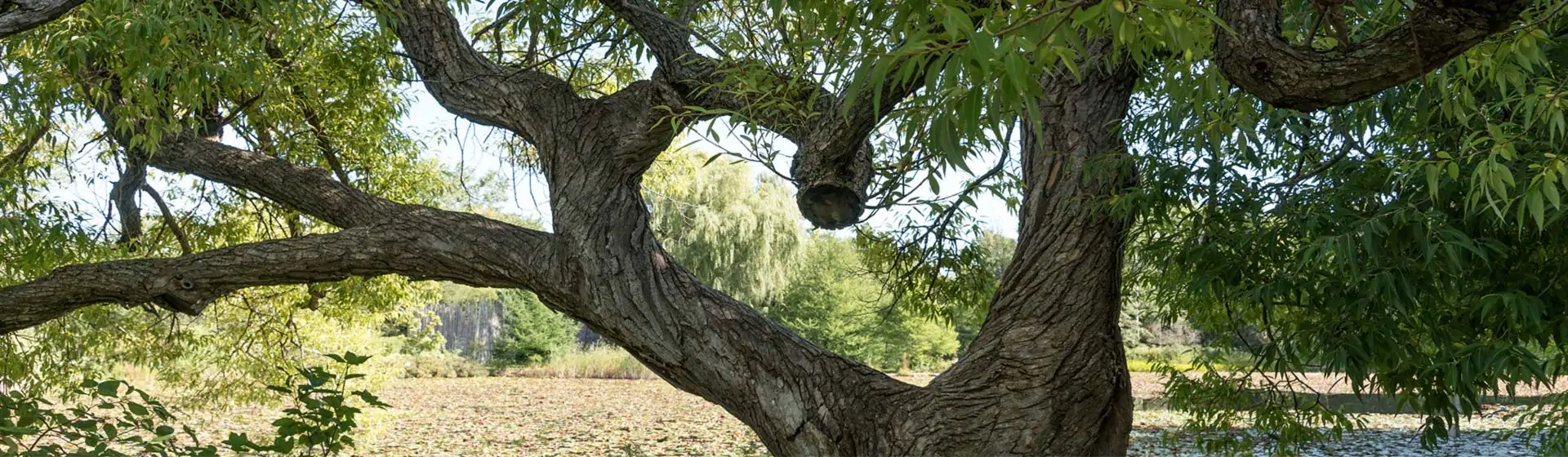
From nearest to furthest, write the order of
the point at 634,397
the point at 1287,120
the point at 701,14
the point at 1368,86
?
the point at 1368,86 → the point at 1287,120 → the point at 701,14 → the point at 634,397

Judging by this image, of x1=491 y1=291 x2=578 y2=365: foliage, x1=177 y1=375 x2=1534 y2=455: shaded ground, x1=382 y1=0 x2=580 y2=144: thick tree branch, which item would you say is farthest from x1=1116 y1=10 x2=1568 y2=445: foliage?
x1=491 y1=291 x2=578 y2=365: foliage

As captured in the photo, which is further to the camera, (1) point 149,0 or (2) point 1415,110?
(1) point 149,0

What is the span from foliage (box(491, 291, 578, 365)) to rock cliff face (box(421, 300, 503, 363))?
3.08 ft

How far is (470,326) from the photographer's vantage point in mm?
21281

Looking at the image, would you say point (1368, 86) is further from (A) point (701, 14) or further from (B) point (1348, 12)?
(A) point (701, 14)

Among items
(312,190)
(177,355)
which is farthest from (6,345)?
(312,190)

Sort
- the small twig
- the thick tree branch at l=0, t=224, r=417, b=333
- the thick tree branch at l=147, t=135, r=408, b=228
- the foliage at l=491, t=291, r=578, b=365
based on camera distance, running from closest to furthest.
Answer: the thick tree branch at l=0, t=224, r=417, b=333 → the thick tree branch at l=147, t=135, r=408, b=228 → the small twig → the foliage at l=491, t=291, r=578, b=365

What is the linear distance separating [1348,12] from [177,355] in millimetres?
6017

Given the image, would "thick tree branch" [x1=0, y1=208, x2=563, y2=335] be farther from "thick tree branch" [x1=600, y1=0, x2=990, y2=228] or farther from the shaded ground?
the shaded ground

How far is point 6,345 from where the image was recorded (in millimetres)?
4746

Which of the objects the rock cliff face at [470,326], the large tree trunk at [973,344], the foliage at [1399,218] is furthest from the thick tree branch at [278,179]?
the rock cliff face at [470,326]

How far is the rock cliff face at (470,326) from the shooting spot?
2095cm

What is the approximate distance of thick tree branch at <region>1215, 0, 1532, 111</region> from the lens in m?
1.63

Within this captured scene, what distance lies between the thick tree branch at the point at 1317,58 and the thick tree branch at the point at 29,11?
260 cm
